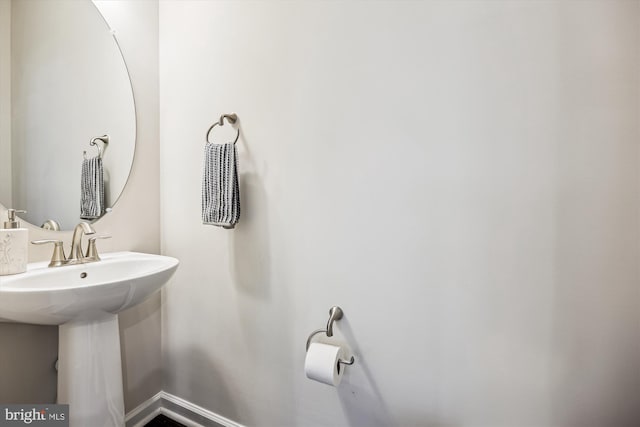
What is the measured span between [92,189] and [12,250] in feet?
1.34

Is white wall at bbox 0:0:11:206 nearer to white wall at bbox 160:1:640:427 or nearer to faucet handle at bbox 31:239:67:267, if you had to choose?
faucet handle at bbox 31:239:67:267

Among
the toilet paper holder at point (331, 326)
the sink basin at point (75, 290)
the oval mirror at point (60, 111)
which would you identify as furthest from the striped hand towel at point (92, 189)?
the toilet paper holder at point (331, 326)

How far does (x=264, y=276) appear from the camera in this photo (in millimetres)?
1311

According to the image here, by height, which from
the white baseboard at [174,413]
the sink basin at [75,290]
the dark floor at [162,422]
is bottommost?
the dark floor at [162,422]

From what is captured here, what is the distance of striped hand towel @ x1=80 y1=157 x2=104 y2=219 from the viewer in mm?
1303

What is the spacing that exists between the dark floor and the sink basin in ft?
2.84

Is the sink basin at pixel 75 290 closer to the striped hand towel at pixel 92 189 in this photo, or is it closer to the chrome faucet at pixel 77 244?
the chrome faucet at pixel 77 244

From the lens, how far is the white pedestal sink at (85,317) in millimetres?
880

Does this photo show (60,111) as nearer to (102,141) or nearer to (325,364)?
(102,141)

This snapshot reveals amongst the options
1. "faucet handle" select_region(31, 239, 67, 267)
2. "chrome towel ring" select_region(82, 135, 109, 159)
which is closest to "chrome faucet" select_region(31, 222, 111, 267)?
"faucet handle" select_region(31, 239, 67, 267)

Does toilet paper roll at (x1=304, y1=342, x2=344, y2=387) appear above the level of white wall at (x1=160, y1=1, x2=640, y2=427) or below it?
below

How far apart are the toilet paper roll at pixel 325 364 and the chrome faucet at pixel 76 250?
0.96 meters

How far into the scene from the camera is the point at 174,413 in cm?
157

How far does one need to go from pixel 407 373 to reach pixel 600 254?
67 centimetres
